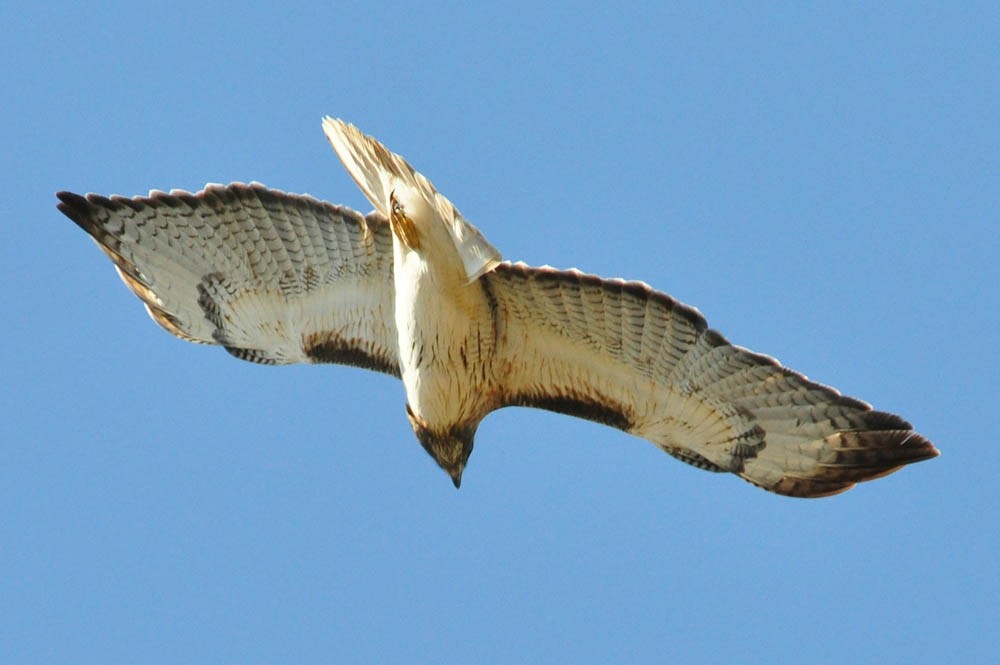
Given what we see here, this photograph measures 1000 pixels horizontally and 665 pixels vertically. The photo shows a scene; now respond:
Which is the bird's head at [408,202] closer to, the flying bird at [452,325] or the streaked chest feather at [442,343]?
the flying bird at [452,325]

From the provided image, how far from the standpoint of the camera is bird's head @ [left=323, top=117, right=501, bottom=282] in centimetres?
1048

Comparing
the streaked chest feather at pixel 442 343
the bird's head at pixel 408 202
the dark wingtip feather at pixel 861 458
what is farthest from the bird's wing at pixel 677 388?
the bird's head at pixel 408 202

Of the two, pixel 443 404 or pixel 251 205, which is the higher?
pixel 251 205

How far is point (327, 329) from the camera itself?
11.6 meters

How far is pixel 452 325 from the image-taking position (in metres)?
10.9

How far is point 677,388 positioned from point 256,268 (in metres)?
2.53

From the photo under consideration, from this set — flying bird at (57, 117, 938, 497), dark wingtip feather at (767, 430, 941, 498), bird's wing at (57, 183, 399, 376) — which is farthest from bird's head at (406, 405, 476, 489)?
dark wingtip feather at (767, 430, 941, 498)

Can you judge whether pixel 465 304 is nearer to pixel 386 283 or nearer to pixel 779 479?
pixel 386 283

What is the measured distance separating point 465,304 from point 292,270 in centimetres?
123

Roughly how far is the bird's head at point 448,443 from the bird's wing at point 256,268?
48 cm

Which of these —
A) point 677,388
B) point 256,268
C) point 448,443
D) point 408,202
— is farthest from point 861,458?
point 256,268

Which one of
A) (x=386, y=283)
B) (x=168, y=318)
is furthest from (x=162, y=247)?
(x=386, y=283)

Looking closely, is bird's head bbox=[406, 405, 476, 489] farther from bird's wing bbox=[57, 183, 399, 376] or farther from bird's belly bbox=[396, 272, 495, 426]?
bird's wing bbox=[57, 183, 399, 376]

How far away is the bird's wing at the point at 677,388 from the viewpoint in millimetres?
10703
